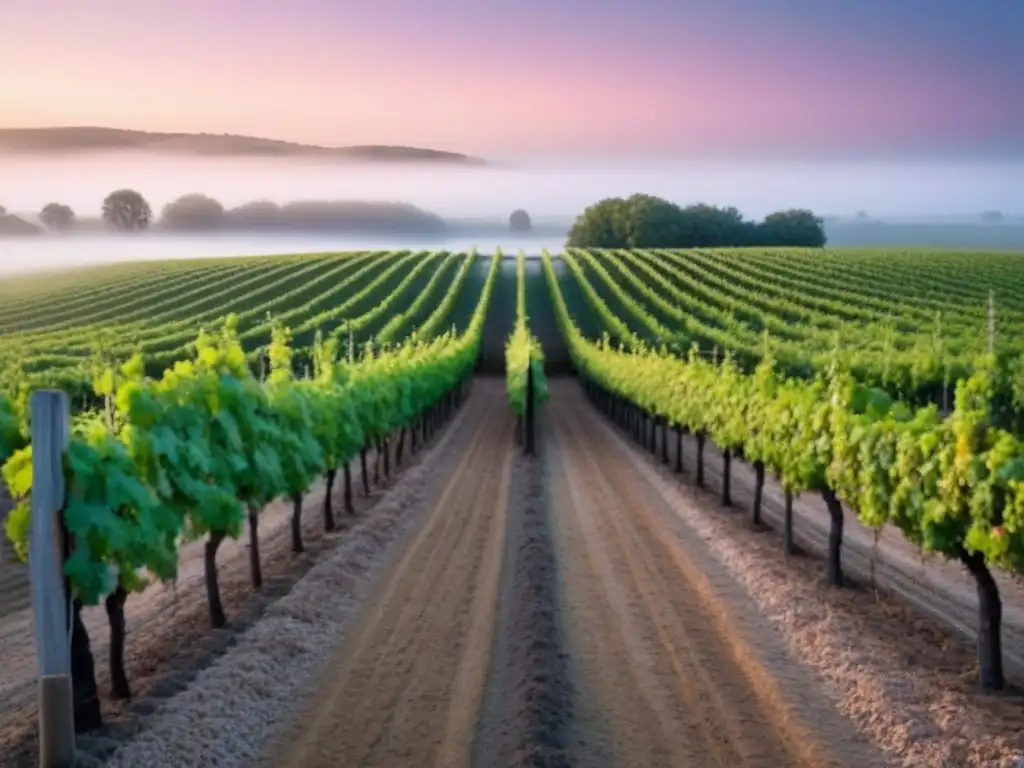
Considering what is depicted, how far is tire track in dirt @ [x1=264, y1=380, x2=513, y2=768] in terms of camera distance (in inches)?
417

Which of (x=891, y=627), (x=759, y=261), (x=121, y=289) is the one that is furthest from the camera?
(x=759, y=261)

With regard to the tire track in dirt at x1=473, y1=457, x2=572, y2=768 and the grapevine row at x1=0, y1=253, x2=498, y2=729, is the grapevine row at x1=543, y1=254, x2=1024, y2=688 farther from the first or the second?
the grapevine row at x1=0, y1=253, x2=498, y2=729

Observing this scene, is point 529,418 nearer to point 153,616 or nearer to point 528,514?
point 528,514

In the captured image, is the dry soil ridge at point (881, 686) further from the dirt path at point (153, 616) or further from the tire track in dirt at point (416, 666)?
the dirt path at point (153, 616)

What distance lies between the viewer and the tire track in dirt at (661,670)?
1067cm

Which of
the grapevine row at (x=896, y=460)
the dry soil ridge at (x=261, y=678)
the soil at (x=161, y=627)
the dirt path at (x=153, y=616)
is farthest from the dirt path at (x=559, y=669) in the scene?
the grapevine row at (x=896, y=460)

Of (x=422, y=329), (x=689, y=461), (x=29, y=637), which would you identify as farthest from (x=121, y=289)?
(x=29, y=637)

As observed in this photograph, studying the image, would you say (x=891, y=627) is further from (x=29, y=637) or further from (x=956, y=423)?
(x=29, y=637)

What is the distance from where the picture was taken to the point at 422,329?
69.4 metres

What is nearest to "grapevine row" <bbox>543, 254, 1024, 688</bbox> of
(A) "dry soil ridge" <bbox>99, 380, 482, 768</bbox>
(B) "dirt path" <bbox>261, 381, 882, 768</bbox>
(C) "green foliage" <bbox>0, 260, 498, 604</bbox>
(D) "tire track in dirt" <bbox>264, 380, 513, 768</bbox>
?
(B) "dirt path" <bbox>261, 381, 882, 768</bbox>

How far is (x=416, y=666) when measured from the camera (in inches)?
514

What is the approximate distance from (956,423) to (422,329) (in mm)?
57885

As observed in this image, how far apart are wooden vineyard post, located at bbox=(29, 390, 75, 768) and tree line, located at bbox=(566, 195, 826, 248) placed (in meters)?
129

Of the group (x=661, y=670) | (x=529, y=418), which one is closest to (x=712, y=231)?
(x=529, y=418)
